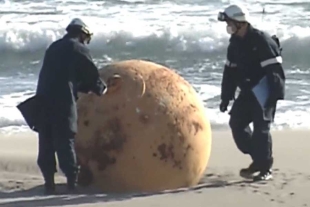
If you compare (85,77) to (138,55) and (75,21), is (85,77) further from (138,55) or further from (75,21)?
(138,55)

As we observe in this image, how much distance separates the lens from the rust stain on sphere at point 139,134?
7.39 m

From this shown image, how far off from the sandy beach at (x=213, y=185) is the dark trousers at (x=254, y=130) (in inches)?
8.6

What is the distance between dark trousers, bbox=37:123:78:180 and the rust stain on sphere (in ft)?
0.55

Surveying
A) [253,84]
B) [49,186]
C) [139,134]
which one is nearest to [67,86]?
[139,134]

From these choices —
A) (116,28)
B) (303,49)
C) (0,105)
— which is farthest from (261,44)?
Answer: (116,28)

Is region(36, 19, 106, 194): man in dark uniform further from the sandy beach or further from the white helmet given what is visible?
the white helmet

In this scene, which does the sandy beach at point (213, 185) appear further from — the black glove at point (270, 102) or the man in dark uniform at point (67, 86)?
the black glove at point (270, 102)

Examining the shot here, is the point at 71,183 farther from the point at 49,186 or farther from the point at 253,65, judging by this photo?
the point at 253,65

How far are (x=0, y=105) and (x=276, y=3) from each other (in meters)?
13.0

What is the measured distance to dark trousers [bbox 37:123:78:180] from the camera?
736 centimetres

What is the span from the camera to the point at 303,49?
18359 millimetres

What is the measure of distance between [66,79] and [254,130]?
165 centimetres

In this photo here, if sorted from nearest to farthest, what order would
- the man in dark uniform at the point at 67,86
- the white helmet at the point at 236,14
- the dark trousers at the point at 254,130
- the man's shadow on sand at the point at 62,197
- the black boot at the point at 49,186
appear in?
1. the man's shadow on sand at the point at 62,197
2. the man in dark uniform at the point at 67,86
3. the black boot at the point at 49,186
4. the white helmet at the point at 236,14
5. the dark trousers at the point at 254,130

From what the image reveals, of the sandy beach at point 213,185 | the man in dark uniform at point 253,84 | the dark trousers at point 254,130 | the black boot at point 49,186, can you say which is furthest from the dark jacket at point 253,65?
the black boot at point 49,186
